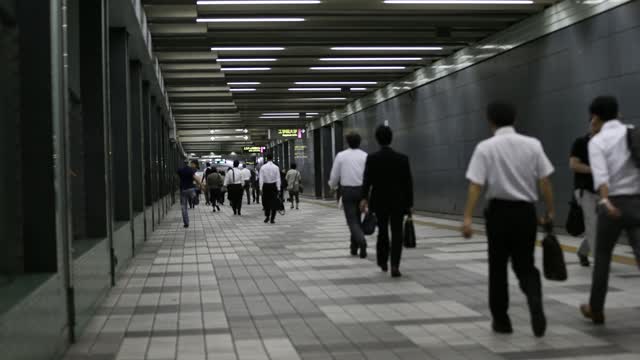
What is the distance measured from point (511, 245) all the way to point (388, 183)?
135 inches

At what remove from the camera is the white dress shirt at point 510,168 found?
18.0ft

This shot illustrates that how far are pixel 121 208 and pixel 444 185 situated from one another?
11328 mm

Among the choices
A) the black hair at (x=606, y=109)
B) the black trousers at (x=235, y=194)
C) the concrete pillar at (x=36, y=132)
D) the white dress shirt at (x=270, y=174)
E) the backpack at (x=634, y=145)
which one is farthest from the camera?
the black trousers at (x=235, y=194)

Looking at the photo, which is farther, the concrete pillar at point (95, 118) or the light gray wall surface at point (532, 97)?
the light gray wall surface at point (532, 97)

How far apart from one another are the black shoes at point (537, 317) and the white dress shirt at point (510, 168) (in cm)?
71

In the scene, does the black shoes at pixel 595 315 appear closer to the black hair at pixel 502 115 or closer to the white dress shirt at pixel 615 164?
the white dress shirt at pixel 615 164

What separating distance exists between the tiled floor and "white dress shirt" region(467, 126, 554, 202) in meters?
1.02

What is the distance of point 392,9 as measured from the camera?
46.5 feet

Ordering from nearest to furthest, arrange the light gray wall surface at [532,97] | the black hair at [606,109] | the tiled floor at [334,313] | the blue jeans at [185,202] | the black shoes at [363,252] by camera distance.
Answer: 1. the tiled floor at [334,313]
2. the black hair at [606,109]
3. the black shoes at [363,252]
4. the light gray wall surface at [532,97]
5. the blue jeans at [185,202]

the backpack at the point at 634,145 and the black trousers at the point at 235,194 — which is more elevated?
the backpack at the point at 634,145

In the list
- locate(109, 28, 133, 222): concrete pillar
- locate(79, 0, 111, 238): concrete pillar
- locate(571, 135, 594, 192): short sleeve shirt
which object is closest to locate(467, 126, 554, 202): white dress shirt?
locate(571, 135, 594, 192): short sleeve shirt

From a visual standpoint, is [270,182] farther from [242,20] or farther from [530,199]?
[530,199]

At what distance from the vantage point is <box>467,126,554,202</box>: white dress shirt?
5496 millimetres

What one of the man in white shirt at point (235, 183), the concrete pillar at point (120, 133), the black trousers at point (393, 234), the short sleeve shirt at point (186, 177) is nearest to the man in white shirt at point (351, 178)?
the black trousers at point (393, 234)
